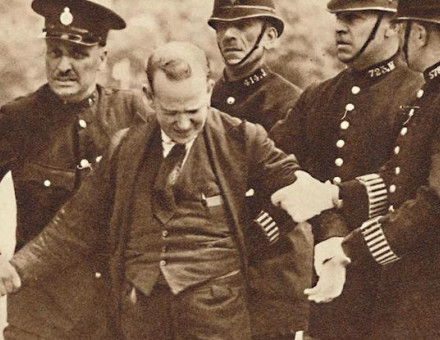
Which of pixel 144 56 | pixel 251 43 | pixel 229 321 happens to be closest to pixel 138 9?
pixel 144 56

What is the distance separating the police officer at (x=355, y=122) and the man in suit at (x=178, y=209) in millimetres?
108

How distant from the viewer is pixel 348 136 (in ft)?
8.48

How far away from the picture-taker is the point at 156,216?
2525 mm

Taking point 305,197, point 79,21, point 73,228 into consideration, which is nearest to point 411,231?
point 305,197

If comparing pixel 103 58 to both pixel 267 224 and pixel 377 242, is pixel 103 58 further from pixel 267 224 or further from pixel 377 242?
pixel 377 242

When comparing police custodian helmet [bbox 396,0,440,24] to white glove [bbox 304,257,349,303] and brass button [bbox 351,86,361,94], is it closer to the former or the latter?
brass button [bbox 351,86,361,94]

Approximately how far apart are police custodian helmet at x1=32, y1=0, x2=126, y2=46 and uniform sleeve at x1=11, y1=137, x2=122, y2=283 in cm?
41

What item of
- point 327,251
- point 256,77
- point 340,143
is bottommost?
point 327,251

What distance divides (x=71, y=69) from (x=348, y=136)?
2.68 ft

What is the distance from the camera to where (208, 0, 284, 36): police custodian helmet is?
278cm

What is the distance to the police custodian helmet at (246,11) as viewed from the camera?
2.78m

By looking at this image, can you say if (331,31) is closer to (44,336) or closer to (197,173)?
(197,173)

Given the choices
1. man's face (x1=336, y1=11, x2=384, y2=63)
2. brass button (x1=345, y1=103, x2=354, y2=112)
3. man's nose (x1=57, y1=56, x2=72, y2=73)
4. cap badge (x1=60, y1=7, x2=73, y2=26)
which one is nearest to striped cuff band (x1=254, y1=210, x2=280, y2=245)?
brass button (x1=345, y1=103, x2=354, y2=112)

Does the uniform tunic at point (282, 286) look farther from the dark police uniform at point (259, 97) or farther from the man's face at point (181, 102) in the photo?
the man's face at point (181, 102)
